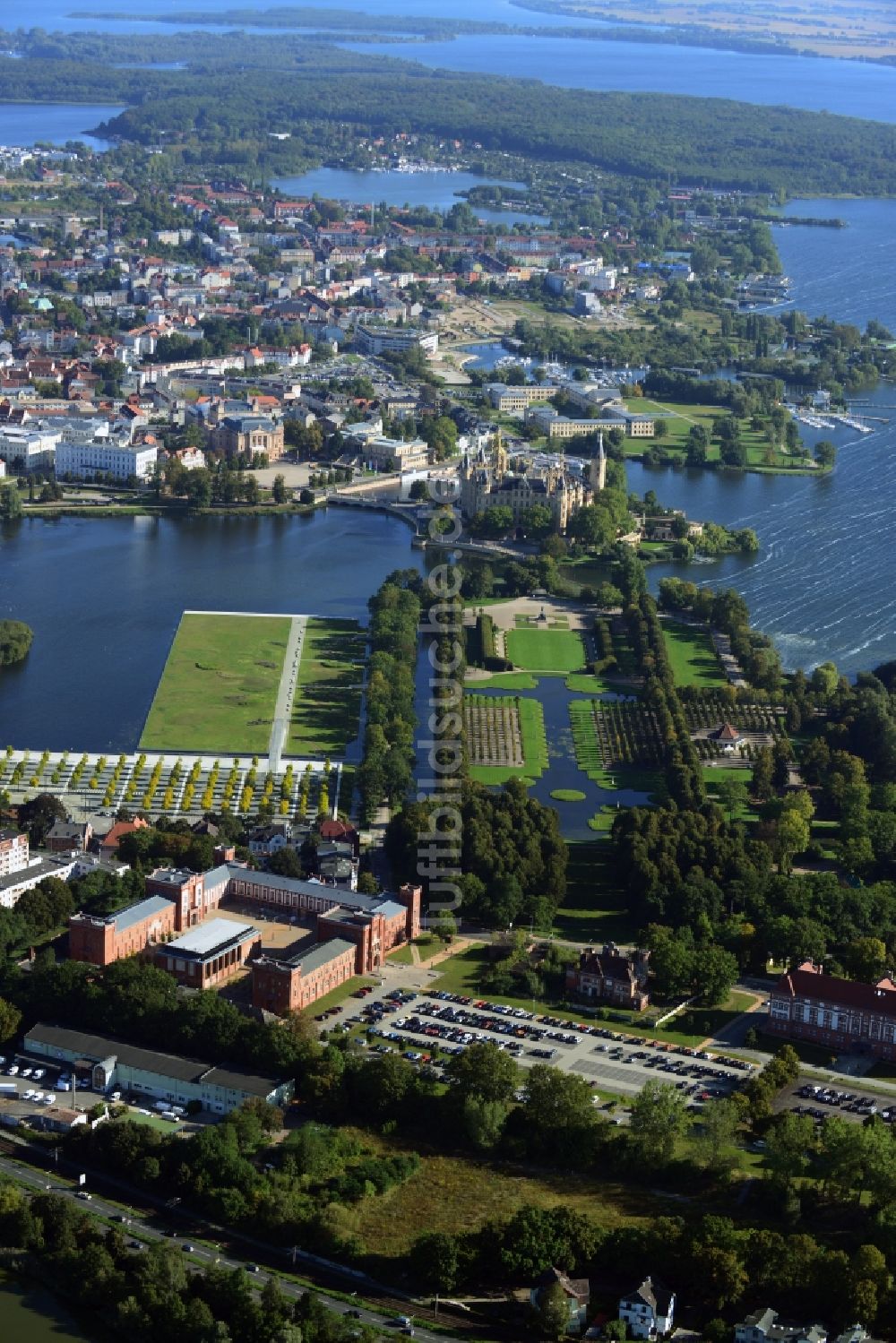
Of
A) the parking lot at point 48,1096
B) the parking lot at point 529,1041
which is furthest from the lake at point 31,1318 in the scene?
the parking lot at point 529,1041

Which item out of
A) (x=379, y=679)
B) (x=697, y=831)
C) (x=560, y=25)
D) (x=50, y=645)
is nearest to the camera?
(x=697, y=831)

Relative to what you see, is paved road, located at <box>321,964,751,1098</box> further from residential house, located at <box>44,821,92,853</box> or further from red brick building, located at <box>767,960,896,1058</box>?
residential house, located at <box>44,821,92,853</box>

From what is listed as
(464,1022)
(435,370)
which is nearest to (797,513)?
(435,370)

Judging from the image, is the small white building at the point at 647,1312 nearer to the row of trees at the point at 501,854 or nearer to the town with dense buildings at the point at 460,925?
the town with dense buildings at the point at 460,925

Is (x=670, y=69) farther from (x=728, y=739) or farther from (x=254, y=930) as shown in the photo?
(x=254, y=930)

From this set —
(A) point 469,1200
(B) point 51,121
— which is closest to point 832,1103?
(A) point 469,1200

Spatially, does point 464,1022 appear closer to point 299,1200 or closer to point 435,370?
point 299,1200
